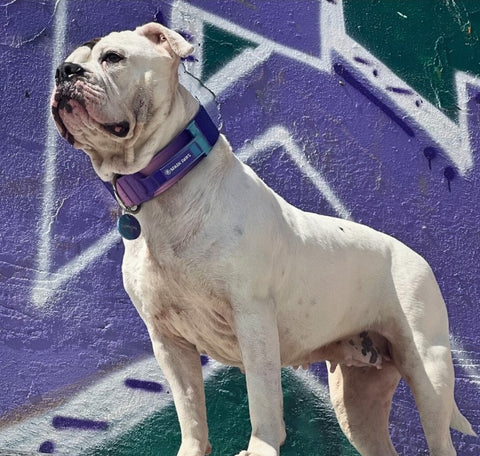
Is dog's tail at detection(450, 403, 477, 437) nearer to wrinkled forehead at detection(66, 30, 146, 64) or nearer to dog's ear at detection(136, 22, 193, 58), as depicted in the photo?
dog's ear at detection(136, 22, 193, 58)

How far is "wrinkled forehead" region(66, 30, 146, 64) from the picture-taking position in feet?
10.00

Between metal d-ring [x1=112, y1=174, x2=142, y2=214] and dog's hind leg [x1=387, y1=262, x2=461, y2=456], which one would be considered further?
dog's hind leg [x1=387, y1=262, x2=461, y2=456]

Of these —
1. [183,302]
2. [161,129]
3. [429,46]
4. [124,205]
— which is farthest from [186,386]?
[429,46]

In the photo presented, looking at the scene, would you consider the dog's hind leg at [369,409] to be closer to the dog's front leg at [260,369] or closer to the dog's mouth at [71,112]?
the dog's front leg at [260,369]

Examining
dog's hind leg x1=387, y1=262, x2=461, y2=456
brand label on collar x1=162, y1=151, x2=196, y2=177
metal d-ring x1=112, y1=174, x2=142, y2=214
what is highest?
brand label on collar x1=162, y1=151, x2=196, y2=177

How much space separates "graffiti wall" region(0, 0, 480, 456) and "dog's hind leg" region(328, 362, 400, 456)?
1.22 feet

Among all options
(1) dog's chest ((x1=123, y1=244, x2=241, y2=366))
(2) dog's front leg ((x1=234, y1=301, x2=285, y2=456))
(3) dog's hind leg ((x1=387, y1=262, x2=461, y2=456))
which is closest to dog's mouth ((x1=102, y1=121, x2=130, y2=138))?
(1) dog's chest ((x1=123, y1=244, x2=241, y2=366))

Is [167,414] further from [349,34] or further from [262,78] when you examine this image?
[349,34]

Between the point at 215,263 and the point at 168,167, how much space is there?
0.34 meters

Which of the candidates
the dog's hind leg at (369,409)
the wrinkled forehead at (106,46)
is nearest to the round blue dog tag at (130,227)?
the wrinkled forehead at (106,46)

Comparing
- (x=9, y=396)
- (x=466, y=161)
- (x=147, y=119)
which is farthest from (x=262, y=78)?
(x=9, y=396)

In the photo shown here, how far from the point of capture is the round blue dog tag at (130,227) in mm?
3158

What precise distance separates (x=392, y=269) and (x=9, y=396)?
1.71m

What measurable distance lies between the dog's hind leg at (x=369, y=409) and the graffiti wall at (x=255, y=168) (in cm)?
37
